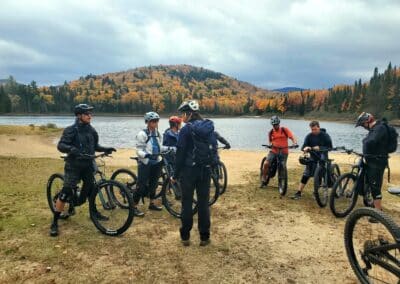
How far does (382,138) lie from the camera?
25.7ft

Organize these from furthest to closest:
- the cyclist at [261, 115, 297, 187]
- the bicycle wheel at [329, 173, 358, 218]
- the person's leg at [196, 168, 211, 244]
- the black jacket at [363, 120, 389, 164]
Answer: the cyclist at [261, 115, 297, 187]
the bicycle wheel at [329, 173, 358, 218]
the black jacket at [363, 120, 389, 164]
the person's leg at [196, 168, 211, 244]

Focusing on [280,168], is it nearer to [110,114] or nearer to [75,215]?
[75,215]

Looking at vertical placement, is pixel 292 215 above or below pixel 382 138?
below

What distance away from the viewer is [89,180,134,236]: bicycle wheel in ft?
22.5

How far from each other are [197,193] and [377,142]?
14.5ft

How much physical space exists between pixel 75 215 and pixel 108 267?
303 centimetres

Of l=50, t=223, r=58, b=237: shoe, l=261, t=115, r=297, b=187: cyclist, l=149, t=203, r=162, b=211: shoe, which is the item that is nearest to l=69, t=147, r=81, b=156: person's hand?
l=50, t=223, r=58, b=237: shoe

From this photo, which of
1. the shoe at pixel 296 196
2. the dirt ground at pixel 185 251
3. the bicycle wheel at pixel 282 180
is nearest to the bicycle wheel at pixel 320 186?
the dirt ground at pixel 185 251

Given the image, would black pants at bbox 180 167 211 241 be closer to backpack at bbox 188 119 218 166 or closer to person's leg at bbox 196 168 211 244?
person's leg at bbox 196 168 211 244

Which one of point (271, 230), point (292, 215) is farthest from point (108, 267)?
point (292, 215)

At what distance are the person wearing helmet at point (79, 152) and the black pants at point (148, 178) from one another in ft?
4.40

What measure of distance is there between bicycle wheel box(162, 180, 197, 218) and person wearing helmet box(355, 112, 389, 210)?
4503 mm

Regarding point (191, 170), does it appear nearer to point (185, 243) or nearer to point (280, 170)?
point (185, 243)

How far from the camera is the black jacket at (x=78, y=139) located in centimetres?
667
